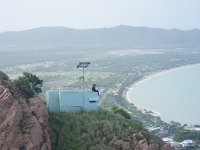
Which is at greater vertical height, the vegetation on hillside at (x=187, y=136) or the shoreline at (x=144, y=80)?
the vegetation on hillside at (x=187, y=136)

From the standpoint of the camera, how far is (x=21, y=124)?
1773 centimetres

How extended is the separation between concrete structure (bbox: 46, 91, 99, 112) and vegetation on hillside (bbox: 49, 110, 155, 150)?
1.40m

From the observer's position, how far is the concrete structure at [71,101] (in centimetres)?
2300

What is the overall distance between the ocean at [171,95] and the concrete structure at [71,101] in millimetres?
42741

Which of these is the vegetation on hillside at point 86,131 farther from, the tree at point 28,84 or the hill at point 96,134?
the tree at point 28,84

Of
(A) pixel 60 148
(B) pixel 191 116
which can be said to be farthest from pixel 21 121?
(B) pixel 191 116

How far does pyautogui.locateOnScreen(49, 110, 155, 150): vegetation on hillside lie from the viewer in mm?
19531

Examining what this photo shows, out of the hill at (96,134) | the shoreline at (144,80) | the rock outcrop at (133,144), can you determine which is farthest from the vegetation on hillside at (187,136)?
the rock outcrop at (133,144)

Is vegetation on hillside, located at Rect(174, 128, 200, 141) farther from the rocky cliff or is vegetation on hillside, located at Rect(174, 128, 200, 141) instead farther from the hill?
the rocky cliff

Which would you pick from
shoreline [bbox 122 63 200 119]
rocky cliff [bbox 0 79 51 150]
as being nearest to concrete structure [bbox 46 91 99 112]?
rocky cliff [bbox 0 79 51 150]

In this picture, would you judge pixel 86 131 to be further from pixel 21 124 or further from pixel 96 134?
pixel 21 124

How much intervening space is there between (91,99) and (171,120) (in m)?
44.1

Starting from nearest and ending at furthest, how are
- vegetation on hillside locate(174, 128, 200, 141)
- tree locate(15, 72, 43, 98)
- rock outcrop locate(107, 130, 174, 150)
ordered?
rock outcrop locate(107, 130, 174, 150)
tree locate(15, 72, 43, 98)
vegetation on hillside locate(174, 128, 200, 141)

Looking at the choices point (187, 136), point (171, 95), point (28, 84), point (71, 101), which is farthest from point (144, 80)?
point (28, 84)
